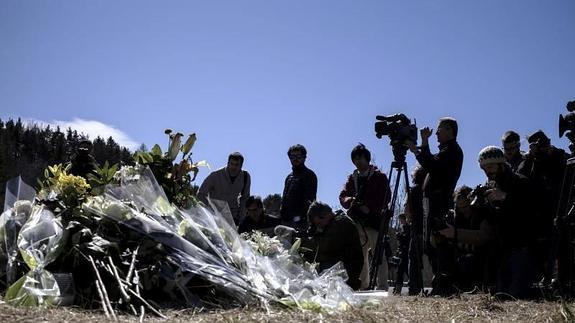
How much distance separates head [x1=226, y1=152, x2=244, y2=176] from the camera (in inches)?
250

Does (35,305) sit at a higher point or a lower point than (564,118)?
lower

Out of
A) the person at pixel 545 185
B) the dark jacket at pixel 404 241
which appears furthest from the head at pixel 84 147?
the dark jacket at pixel 404 241

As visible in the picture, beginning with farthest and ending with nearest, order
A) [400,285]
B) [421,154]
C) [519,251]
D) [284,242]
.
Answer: [400,285] < [421,154] < [519,251] < [284,242]

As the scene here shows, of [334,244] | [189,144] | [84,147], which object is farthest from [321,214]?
[84,147]

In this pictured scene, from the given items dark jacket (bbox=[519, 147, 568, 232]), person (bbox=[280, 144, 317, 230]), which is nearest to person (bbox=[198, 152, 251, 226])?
person (bbox=[280, 144, 317, 230])

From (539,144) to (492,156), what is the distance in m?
0.84

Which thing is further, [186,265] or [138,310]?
[186,265]

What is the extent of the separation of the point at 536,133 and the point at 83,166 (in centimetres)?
443

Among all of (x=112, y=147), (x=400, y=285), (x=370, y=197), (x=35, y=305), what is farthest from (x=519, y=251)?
(x=112, y=147)

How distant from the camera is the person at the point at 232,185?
6355mm

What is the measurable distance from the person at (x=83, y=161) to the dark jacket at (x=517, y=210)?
380 cm

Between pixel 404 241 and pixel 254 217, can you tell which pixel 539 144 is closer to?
pixel 254 217

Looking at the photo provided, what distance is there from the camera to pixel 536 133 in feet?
16.9

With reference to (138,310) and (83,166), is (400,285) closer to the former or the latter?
(83,166)
